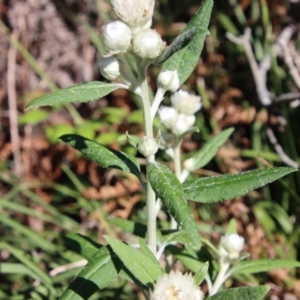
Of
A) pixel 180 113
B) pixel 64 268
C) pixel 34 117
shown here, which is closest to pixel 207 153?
pixel 180 113

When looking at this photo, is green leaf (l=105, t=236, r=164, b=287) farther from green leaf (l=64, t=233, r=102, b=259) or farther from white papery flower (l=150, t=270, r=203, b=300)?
green leaf (l=64, t=233, r=102, b=259)

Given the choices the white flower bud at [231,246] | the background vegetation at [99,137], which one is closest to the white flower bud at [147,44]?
the white flower bud at [231,246]

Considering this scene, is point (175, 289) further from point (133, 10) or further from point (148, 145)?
point (133, 10)

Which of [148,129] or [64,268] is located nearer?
[148,129]

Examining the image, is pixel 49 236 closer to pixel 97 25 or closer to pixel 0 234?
pixel 0 234

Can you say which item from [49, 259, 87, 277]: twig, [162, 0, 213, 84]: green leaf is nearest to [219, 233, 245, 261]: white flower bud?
[162, 0, 213, 84]: green leaf

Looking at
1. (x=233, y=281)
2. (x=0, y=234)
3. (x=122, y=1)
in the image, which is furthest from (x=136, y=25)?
(x=0, y=234)

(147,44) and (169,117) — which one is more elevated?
(147,44)
